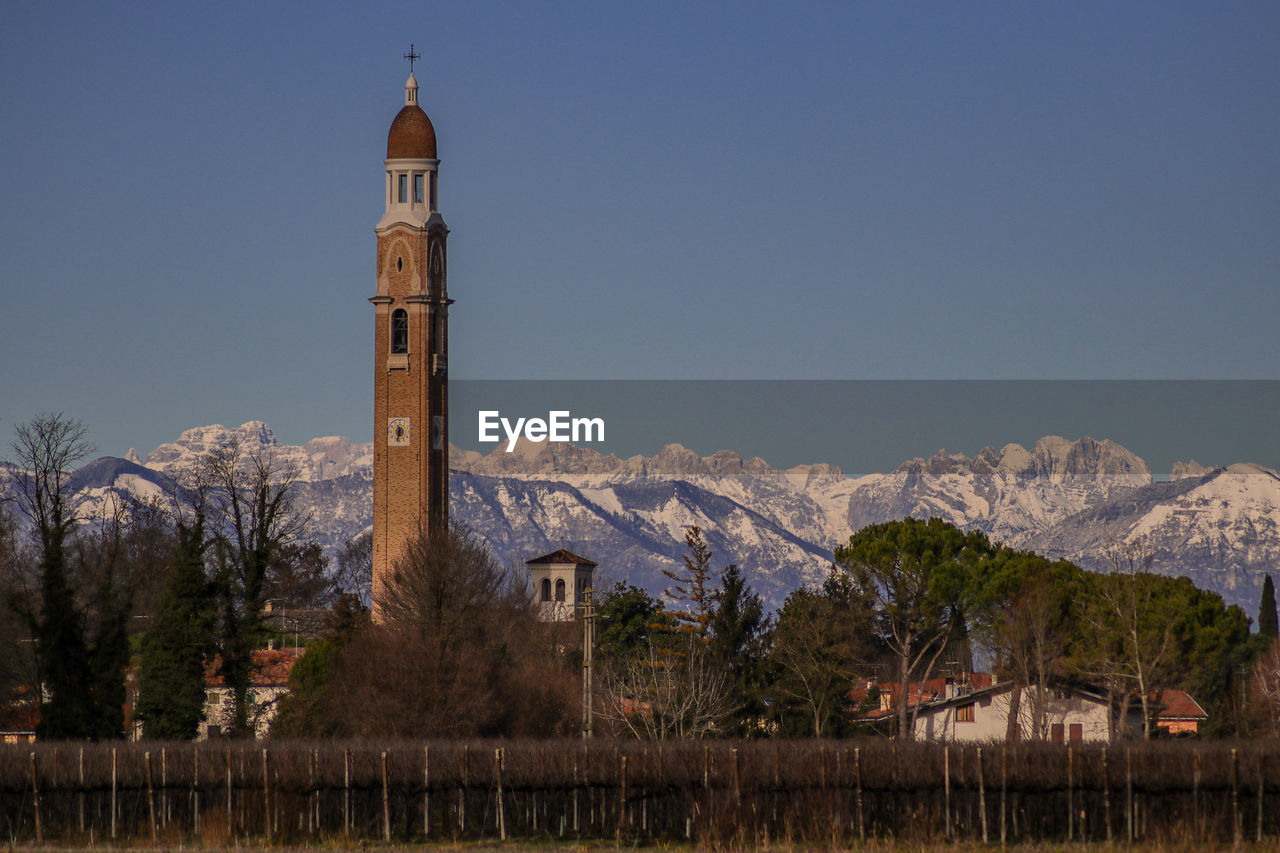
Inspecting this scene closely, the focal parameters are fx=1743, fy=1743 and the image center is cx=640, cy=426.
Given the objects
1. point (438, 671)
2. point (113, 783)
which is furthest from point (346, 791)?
point (438, 671)

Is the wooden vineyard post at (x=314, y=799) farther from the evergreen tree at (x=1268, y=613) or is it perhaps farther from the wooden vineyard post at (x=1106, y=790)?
the evergreen tree at (x=1268, y=613)

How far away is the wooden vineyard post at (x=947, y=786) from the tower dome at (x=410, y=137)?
179ft

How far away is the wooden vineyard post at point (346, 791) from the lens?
1501 inches

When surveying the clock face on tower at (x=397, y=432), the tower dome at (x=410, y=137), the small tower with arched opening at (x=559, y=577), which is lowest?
the small tower with arched opening at (x=559, y=577)

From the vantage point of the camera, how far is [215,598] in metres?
59.3

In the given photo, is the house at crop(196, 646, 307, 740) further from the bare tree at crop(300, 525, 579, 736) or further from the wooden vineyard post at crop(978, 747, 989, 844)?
the wooden vineyard post at crop(978, 747, 989, 844)

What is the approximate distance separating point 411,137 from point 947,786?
185ft

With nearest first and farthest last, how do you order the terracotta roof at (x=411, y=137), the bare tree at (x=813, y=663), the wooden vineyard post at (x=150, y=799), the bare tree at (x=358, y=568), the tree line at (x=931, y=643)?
the wooden vineyard post at (x=150, y=799) → the bare tree at (x=813, y=663) → the tree line at (x=931, y=643) → the terracotta roof at (x=411, y=137) → the bare tree at (x=358, y=568)

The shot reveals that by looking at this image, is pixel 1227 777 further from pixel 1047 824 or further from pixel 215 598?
pixel 215 598

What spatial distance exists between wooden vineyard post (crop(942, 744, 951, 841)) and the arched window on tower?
165 feet

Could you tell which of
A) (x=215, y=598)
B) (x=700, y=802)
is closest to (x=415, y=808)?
(x=700, y=802)

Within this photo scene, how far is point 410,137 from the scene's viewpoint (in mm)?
86500

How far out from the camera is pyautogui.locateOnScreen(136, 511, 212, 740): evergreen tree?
56.6 metres

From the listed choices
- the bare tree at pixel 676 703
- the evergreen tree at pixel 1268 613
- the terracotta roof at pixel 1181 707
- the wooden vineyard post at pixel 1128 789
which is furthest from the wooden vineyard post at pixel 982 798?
the evergreen tree at pixel 1268 613
